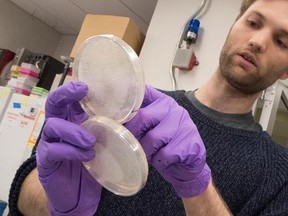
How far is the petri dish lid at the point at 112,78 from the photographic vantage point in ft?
1.96

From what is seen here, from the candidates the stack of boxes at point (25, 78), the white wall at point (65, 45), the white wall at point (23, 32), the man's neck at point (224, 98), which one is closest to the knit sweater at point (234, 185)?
the man's neck at point (224, 98)

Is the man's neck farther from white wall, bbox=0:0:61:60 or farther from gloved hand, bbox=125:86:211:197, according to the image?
white wall, bbox=0:0:61:60

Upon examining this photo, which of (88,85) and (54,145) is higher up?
(88,85)

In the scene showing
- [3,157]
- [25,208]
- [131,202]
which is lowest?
[3,157]

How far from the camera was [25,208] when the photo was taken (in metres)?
0.92

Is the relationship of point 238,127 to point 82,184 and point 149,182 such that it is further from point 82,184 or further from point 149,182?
point 82,184

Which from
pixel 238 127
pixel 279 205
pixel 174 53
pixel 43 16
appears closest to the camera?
pixel 279 205

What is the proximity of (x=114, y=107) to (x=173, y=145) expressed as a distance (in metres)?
0.13

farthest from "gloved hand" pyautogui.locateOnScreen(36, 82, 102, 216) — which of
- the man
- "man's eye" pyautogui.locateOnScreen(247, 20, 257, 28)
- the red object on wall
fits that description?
the red object on wall

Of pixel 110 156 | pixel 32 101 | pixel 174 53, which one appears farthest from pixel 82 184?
pixel 32 101

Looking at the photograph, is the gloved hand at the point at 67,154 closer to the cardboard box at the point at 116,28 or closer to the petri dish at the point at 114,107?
the petri dish at the point at 114,107

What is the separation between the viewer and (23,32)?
15.1 feet

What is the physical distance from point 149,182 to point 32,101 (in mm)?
2097

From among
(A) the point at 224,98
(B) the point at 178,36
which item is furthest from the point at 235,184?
(B) the point at 178,36
